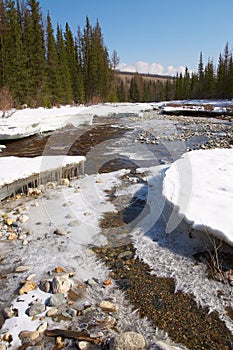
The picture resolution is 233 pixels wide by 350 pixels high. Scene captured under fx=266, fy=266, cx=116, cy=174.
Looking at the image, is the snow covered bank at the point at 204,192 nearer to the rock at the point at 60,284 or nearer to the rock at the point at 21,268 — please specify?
the rock at the point at 60,284

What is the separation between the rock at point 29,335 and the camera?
7.86 feet

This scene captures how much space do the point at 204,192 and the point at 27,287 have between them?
3059 millimetres

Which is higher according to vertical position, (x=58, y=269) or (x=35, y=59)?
(x=35, y=59)

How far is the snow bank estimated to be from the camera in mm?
6023

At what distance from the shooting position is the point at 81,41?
50.2m

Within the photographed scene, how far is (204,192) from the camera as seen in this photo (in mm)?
4488

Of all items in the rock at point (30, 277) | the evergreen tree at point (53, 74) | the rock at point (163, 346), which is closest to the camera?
the rock at point (163, 346)

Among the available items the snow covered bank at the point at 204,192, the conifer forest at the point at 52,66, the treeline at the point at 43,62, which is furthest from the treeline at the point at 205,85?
the snow covered bank at the point at 204,192

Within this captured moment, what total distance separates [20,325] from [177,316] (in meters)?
1.52

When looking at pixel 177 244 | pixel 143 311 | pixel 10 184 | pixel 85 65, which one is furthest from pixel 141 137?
pixel 85 65

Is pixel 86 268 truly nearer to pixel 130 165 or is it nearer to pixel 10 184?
pixel 10 184

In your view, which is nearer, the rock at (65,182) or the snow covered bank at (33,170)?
the snow covered bank at (33,170)

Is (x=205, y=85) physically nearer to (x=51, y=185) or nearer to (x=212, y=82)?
(x=212, y=82)

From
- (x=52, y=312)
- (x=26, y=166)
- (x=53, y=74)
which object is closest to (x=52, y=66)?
(x=53, y=74)
